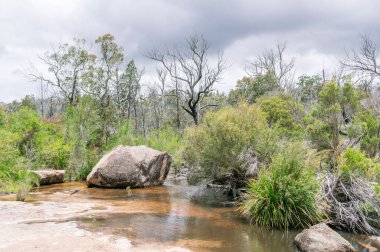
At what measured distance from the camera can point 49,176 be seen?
17562mm

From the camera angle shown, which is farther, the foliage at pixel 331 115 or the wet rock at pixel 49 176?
the wet rock at pixel 49 176

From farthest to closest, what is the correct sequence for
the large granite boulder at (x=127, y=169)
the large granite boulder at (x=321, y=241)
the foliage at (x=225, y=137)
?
the large granite boulder at (x=127, y=169)
the foliage at (x=225, y=137)
the large granite boulder at (x=321, y=241)

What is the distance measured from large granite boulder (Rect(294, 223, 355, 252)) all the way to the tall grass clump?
124 centimetres

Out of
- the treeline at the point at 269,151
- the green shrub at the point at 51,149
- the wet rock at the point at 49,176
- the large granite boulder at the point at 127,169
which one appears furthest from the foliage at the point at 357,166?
the green shrub at the point at 51,149

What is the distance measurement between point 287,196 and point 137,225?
3941 mm

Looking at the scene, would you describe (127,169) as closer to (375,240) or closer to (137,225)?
(137,225)

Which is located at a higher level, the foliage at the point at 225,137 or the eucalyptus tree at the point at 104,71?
the eucalyptus tree at the point at 104,71

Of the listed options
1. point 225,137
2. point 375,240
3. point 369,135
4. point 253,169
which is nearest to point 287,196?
point 375,240

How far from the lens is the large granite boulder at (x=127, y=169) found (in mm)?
16969

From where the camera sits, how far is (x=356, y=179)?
9.96 m

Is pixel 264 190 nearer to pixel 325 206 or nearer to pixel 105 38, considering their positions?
pixel 325 206

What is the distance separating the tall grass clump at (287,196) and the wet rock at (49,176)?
10882 mm

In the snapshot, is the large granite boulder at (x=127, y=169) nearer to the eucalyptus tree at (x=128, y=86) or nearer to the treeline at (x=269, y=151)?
the treeline at (x=269, y=151)

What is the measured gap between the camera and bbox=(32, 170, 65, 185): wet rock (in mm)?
17062
